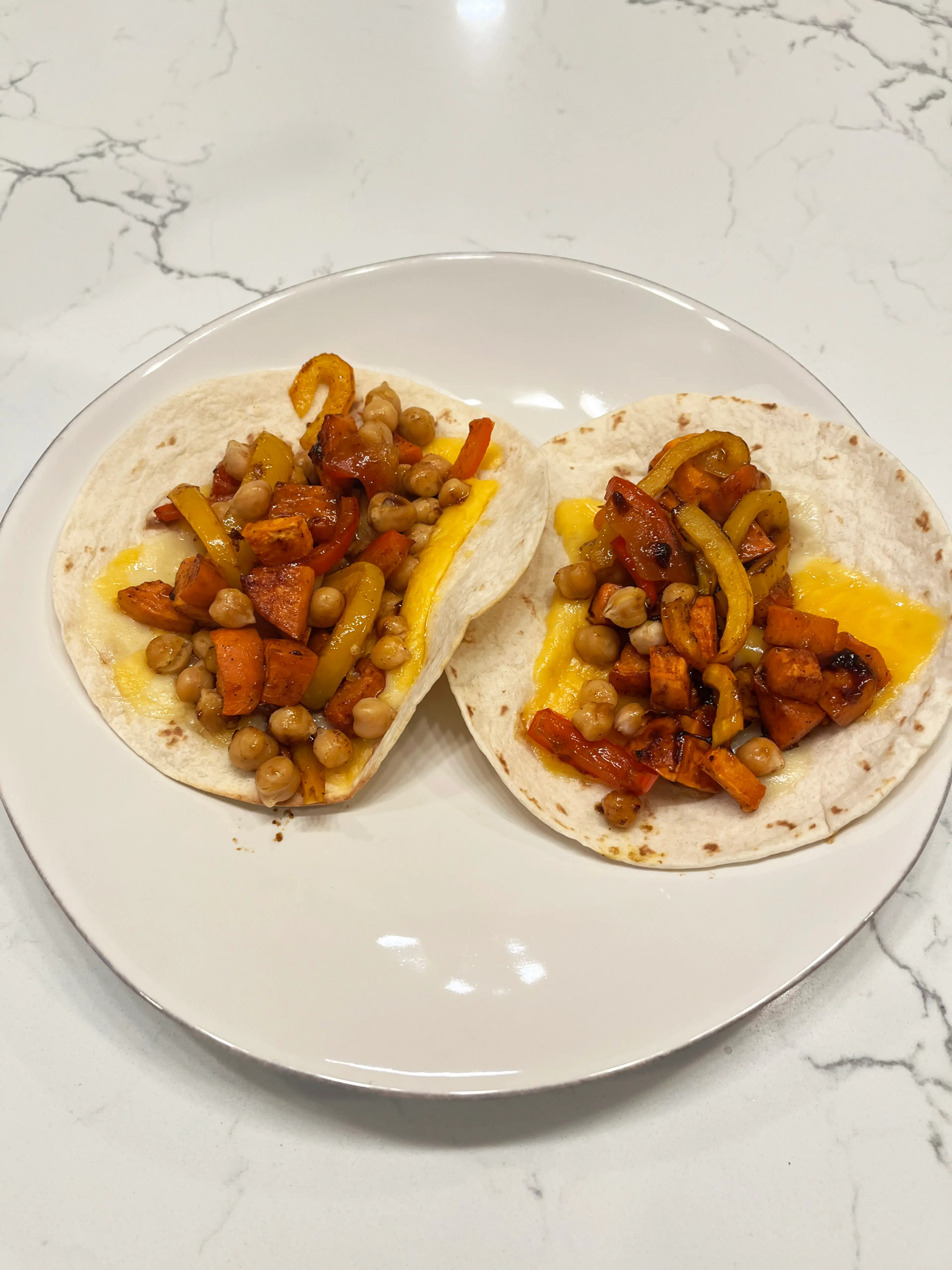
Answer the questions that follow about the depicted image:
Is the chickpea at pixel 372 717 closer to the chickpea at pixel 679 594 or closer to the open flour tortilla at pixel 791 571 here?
the open flour tortilla at pixel 791 571

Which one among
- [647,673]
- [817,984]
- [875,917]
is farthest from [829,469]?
[817,984]

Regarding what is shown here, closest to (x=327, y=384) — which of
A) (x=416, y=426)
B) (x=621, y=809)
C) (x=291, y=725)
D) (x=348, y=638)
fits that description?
(x=416, y=426)

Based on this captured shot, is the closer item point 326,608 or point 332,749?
point 332,749

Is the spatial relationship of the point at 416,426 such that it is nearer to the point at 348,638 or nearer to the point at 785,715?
the point at 348,638

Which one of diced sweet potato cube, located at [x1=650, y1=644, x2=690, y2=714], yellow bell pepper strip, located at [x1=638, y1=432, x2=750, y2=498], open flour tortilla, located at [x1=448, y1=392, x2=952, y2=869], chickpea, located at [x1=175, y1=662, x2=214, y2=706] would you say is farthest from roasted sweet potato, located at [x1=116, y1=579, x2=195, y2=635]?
yellow bell pepper strip, located at [x1=638, y1=432, x2=750, y2=498]

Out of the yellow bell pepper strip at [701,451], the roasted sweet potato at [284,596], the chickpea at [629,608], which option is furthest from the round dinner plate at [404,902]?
the chickpea at [629,608]

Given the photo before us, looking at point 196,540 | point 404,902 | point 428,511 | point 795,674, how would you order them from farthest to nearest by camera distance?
point 196,540, point 428,511, point 795,674, point 404,902
